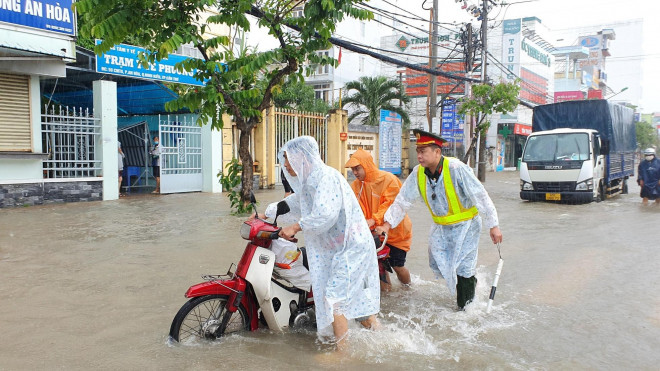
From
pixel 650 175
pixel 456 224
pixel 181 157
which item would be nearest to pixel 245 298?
pixel 456 224

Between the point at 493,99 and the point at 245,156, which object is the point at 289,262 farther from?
the point at 493,99

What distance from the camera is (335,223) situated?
142 inches

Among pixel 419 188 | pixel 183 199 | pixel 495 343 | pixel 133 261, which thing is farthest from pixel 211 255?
pixel 183 199

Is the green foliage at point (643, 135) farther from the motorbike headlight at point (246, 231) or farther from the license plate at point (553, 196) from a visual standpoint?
the motorbike headlight at point (246, 231)

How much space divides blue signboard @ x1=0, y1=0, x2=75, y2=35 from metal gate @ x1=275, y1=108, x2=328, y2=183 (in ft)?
23.9

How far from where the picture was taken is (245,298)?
12.4 ft

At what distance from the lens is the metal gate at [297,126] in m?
17.1

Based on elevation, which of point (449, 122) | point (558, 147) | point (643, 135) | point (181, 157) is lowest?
point (181, 157)

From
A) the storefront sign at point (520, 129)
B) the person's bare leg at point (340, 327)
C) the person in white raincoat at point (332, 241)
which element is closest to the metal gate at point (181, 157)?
the person in white raincoat at point (332, 241)

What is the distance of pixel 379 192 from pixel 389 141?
1835 centimetres

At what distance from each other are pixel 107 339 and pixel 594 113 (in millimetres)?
14849

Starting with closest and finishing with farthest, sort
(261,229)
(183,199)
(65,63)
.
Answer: (261,229) → (65,63) → (183,199)

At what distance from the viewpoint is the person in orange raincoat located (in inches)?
192

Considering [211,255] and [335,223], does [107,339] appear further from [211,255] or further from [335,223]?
[211,255]
